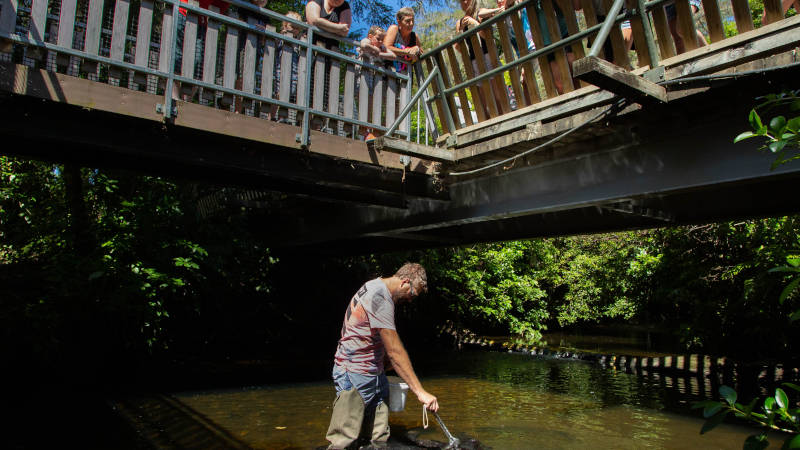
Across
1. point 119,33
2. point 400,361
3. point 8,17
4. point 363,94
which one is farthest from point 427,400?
point 8,17

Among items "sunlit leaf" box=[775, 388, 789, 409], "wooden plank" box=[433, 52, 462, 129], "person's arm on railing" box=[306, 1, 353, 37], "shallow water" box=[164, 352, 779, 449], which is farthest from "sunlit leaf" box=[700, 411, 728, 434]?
"person's arm on railing" box=[306, 1, 353, 37]

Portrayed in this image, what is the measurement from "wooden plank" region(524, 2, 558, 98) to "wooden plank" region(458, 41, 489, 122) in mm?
1009

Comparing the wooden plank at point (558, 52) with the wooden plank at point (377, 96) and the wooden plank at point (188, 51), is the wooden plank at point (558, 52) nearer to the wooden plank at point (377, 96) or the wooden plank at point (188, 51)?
the wooden plank at point (377, 96)

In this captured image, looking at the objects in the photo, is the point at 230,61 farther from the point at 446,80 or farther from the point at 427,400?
the point at 427,400

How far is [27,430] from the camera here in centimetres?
682

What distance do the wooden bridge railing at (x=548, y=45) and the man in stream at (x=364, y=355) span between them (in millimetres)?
3083

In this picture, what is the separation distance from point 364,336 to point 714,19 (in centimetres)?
413

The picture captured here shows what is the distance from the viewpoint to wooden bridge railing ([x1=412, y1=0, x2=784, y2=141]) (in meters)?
5.12

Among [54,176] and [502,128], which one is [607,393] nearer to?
[502,128]

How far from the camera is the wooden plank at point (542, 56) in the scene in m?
6.20

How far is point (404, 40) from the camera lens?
832 cm

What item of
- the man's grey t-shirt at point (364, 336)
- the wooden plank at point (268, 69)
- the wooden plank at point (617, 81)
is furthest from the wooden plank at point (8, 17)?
the wooden plank at point (617, 81)

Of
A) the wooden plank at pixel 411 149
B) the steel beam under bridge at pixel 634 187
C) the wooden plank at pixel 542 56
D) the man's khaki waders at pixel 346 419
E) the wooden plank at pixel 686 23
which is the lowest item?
the man's khaki waders at pixel 346 419

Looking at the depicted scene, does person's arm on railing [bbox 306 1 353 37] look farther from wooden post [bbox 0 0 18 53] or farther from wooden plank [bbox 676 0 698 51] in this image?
wooden plank [bbox 676 0 698 51]
